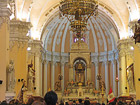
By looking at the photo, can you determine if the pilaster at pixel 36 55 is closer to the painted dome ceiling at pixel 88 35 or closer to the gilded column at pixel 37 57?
the gilded column at pixel 37 57

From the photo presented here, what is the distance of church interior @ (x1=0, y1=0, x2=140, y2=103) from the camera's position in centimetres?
1848

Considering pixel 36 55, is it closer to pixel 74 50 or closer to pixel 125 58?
pixel 74 50

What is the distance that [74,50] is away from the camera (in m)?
30.0

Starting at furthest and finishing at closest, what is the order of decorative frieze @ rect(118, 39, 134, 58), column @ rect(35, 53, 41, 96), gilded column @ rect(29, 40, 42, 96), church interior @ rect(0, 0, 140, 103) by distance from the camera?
1. column @ rect(35, 53, 41, 96)
2. gilded column @ rect(29, 40, 42, 96)
3. decorative frieze @ rect(118, 39, 134, 58)
4. church interior @ rect(0, 0, 140, 103)

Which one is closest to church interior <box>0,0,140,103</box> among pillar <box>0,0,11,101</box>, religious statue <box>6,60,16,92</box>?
religious statue <box>6,60,16,92</box>

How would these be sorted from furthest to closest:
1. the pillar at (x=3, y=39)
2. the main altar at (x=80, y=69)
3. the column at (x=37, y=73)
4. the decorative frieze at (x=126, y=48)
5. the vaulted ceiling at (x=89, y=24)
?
the main altar at (x=80, y=69) < the column at (x=37, y=73) < the decorative frieze at (x=126, y=48) < the vaulted ceiling at (x=89, y=24) < the pillar at (x=3, y=39)

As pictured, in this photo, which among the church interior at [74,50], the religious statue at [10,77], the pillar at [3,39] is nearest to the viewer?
the pillar at [3,39]

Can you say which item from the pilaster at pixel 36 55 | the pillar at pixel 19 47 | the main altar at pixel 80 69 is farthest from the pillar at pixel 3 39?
the main altar at pixel 80 69

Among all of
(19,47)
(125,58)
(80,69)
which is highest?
(19,47)

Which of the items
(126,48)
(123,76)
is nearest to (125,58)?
(126,48)

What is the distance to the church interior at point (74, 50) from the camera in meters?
18.5

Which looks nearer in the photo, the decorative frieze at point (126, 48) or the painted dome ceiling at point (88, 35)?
the decorative frieze at point (126, 48)

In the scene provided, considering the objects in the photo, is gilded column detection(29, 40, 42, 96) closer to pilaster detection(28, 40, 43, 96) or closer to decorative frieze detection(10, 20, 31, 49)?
pilaster detection(28, 40, 43, 96)

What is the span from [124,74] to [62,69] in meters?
7.99
